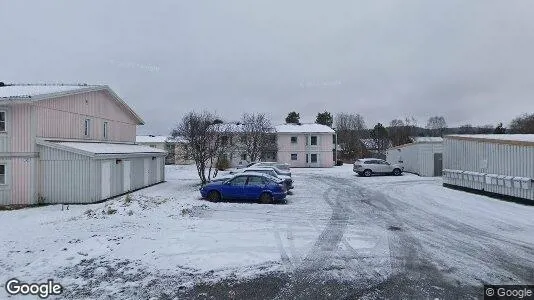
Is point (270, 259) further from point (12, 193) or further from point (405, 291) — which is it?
point (12, 193)

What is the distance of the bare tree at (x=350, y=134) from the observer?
224 ft

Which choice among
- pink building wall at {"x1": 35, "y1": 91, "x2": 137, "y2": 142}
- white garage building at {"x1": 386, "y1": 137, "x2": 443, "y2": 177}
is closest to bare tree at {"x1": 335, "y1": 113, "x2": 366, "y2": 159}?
white garage building at {"x1": 386, "y1": 137, "x2": 443, "y2": 177}

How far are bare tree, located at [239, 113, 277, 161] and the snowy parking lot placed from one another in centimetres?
2970

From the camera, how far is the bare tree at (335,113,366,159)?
68.2 m

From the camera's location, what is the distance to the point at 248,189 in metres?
A: 17.3

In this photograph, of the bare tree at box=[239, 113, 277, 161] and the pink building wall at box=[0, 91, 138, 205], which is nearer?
the pink building wall at box=[0, 91, 138, 205]

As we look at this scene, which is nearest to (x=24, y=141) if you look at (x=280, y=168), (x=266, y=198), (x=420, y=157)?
(x=266, y=198)

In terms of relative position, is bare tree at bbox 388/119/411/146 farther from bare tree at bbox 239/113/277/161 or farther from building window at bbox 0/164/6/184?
building window at bbox 0/164/6/184

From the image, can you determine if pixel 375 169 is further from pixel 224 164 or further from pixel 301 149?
pixel 224 164

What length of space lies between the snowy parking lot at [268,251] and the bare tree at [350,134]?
174 feet

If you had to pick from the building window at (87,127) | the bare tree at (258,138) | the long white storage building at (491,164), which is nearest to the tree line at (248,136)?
the bare tree at (258,138)

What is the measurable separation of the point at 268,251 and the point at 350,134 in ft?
251

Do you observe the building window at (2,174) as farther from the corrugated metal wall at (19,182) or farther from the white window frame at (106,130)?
the white window frame at (106,130)

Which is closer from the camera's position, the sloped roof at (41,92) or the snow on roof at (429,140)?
the sloped roof at (41,92)
